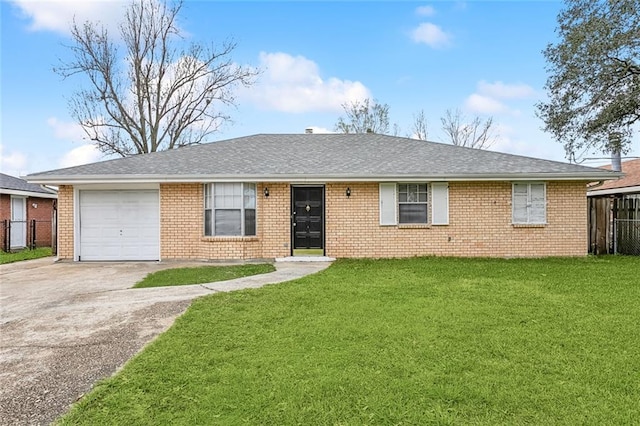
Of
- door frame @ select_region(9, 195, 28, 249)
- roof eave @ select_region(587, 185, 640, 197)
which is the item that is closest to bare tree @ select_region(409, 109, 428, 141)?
roof eave @ select_region(587, 185, 640, 197)

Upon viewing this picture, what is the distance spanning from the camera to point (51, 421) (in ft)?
9.37

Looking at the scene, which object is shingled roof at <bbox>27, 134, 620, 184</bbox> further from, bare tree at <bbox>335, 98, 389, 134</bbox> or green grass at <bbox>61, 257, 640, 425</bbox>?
bare tree at <bbox>335, 98, 389, 134</bbox>

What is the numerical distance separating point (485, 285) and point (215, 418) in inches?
228

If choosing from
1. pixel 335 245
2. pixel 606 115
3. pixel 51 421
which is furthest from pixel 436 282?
pixel 606 115

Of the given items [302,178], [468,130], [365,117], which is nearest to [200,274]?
[302,178]

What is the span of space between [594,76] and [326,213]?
33.2ft

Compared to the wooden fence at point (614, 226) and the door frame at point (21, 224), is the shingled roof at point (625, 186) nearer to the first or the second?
the wooden fence at point (614, 226)

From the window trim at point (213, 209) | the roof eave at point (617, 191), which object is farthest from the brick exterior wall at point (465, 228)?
the roof eave at point (617, 191)

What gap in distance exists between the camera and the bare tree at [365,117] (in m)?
31.4

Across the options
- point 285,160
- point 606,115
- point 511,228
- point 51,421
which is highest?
point 606,115

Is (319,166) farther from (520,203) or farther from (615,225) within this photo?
(615,225)

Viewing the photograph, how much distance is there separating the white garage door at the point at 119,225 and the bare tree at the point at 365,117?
21.6 meters

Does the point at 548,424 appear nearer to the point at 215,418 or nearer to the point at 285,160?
the point at 215,418

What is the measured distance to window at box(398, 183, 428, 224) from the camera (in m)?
11.6
